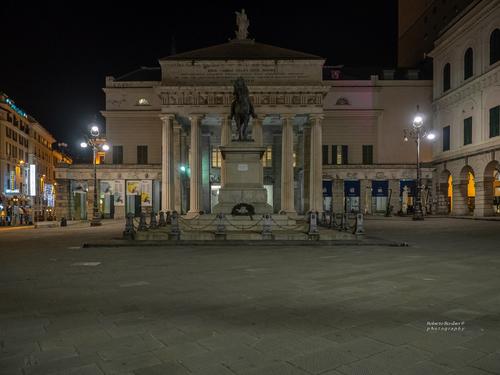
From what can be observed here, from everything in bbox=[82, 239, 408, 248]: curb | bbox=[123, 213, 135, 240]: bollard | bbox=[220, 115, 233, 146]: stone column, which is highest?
bbox=[220, 115, 233, 146]: stone column

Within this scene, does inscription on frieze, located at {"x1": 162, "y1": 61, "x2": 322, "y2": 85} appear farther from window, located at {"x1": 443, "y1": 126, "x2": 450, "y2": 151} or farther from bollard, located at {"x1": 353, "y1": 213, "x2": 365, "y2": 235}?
bollard, located at {"x1": 353, "y1": 213, "x2": 365, "y2": 235}

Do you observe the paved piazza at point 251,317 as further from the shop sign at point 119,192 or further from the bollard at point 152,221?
the shop sign at point 119,192

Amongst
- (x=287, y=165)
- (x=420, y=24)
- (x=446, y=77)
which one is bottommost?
(x=287, y=165)

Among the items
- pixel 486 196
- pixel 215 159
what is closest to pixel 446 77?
pixel 486 196

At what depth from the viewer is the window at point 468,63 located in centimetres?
4553

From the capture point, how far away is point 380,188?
180ft

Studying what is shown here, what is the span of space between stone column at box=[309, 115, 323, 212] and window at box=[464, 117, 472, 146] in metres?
17.7

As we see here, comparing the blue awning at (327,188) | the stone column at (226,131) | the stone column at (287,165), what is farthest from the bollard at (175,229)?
the blue awning at (327,188)

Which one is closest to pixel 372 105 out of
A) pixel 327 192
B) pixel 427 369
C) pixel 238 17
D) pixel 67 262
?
pixel 327 192

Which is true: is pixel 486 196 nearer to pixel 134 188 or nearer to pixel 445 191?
pixel 445 191

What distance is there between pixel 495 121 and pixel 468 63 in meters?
9.34

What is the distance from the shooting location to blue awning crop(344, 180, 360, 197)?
54.9m

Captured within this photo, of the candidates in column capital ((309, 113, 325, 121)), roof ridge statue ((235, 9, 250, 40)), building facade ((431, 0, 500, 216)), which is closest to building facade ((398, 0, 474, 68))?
building facade ((431, 0, 500, 216))

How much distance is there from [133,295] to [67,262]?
18.1 ft
